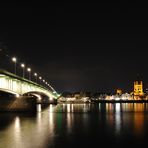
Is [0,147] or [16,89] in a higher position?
[16,89]

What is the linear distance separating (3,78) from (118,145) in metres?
46.2

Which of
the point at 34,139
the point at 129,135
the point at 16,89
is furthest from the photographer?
the point at 16,89

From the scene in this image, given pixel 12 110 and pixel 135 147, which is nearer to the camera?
pixel 135 147

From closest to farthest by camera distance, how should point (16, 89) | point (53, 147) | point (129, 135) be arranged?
point (53, 147), point (129, 135), point (16, 89)

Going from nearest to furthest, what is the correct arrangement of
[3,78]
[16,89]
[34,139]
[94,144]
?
[94,144], [34,139], [3,78], [16,89]

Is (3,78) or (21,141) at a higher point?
(3,78)

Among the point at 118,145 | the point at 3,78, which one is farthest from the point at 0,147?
the point at 3,78

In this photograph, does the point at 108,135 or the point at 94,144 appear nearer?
the point at 94,144

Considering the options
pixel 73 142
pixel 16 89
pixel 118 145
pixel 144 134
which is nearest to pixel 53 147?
pixel 73 142

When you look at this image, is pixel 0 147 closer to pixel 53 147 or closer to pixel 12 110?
pixel 53 147

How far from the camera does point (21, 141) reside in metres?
38.8

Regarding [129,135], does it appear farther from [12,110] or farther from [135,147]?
[12,110]

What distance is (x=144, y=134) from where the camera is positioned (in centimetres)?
4384

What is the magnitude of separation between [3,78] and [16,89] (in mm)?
11157
